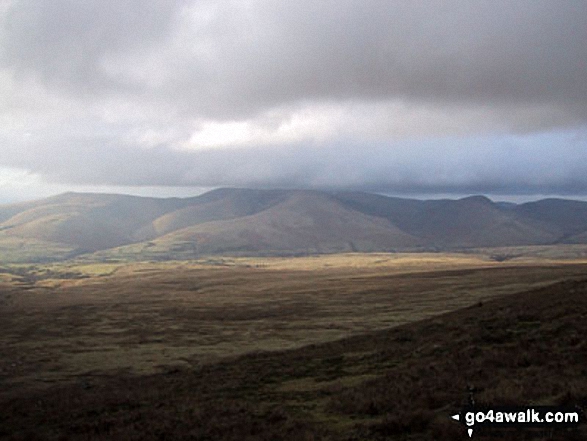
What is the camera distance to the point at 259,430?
19281 mm

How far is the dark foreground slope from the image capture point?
Answer: 1834cm

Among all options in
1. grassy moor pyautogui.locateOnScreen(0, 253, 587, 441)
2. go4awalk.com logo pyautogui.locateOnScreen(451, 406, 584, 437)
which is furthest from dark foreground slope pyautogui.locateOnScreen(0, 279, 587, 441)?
go4awalk.com logo pyautogui.locateOnScreen(451, 406, 584, 437)

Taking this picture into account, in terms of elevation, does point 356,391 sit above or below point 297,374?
above

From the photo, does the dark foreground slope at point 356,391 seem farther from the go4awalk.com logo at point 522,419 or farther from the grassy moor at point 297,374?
the go4awalk.com logo at point 522,419

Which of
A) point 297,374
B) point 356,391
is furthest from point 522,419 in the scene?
point 297,374

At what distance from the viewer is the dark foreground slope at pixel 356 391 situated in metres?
18.3

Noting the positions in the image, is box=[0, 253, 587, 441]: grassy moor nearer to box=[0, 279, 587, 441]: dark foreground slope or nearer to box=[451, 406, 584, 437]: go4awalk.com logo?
box=[0, 279, 587, 441]: dark foreground slope

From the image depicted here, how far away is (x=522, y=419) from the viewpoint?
1484cm

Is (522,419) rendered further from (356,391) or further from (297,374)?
(297,374)

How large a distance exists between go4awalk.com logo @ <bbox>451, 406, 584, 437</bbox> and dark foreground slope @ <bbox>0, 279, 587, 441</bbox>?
0.33 m

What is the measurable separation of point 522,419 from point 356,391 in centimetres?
1027

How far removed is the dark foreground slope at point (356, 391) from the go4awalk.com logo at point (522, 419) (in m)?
0.33

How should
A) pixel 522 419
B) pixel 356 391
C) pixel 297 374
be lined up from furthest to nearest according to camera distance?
1. pixel 297 374
2. pixel 356 391
3. pixel 522 419

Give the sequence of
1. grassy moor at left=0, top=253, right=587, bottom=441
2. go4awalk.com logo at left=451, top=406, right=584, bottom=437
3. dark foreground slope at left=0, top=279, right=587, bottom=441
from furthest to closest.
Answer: grassy moor at left=0, top=253, right=587, bottom=441
dark foreground slope at left=0, top=279, right=587, bottom=441
go4awalk.com logo at left=451, top=406, right=584, bottom=437
